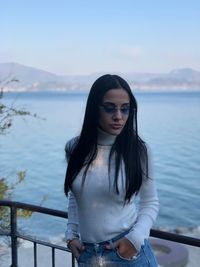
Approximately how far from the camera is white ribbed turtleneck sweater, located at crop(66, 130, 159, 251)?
177cm

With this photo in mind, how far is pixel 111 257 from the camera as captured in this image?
1772 millimetres

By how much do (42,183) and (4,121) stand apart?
18.5 m

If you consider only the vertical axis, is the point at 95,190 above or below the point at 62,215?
above

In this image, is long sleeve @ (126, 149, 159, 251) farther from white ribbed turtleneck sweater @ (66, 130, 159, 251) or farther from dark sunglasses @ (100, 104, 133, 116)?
dark sunglasses @ (100, 104, 133, 116)

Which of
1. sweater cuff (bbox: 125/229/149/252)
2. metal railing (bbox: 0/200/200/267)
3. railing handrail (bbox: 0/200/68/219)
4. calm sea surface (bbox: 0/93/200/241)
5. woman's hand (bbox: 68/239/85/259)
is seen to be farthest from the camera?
calm sea surface (bbox: 0/93/200/241)

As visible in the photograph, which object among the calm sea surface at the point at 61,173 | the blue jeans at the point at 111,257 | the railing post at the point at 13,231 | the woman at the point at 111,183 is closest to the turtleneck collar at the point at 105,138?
the woman at the point at 111,183

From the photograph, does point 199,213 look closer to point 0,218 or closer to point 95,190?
point 0,218

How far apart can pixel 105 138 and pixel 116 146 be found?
53mm

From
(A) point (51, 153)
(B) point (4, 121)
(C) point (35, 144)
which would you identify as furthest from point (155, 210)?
(C) point (35, 144)

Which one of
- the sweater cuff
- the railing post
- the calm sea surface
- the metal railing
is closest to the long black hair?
the sweater cuff

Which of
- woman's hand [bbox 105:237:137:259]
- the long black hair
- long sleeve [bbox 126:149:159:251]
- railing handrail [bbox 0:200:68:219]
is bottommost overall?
railing handrail [bbox 0:200:68:219]

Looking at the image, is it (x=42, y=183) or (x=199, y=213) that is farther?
(x=42, y=183)

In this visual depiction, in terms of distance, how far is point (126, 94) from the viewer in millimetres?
1845

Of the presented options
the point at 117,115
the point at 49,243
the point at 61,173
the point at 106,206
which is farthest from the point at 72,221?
the point at 61,173
